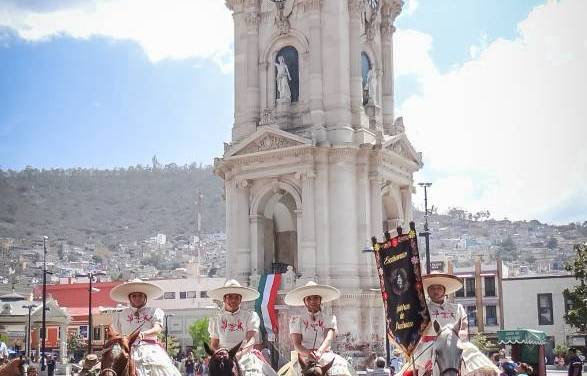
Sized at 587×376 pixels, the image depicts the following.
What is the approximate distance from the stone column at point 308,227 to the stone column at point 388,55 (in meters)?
8.04

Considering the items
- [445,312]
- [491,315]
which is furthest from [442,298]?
[491,315]

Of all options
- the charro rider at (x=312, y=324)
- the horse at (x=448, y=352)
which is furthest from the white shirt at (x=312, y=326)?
the horse at (x=448, y=352)

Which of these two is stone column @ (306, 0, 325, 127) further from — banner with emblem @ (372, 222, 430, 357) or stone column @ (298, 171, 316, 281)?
banner with emblem @ (372, 222, 430, 357)

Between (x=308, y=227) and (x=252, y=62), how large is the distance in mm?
10205

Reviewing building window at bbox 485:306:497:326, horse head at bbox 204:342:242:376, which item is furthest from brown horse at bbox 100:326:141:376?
building window at bbox 485:306:497:326

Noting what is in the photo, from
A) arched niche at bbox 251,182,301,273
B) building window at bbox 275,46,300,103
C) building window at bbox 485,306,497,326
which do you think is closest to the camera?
arched niche at bbox 251,182,301,273

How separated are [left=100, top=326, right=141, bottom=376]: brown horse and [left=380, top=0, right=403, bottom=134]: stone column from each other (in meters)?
42.1

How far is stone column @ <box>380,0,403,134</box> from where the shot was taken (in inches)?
2053

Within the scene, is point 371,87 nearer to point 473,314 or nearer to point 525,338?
point 525,338

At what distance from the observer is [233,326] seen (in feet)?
48.8

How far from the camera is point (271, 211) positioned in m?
50.0

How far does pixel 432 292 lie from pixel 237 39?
37.8m

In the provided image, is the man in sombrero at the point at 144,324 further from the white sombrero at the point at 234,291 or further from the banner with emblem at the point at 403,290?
the banner with emblem at the point at 403,290

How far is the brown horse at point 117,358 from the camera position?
1028cm
